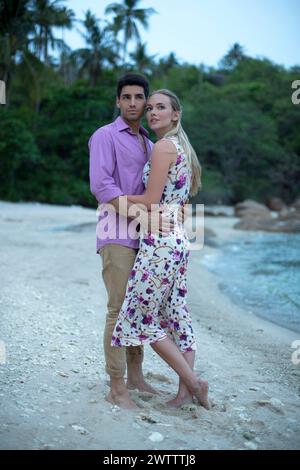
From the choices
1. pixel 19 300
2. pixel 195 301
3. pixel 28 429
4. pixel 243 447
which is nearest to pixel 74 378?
pixel 28 429

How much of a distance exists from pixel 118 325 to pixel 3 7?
71.3 ft

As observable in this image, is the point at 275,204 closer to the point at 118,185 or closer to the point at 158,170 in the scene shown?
the point at 118,185

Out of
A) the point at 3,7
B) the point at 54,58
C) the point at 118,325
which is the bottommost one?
the point at 118,325

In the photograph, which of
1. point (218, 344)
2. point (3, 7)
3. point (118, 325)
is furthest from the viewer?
point (3, 7)

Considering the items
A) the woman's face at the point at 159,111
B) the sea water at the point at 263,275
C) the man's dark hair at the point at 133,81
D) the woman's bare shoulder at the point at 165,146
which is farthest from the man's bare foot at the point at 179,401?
the sea water at the point at 263,275

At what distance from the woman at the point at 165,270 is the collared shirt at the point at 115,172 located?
0.10 m

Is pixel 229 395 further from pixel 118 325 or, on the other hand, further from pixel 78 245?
pixel 78 245

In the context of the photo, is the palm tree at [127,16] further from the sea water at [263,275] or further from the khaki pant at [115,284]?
the khaki pant at [115,284]

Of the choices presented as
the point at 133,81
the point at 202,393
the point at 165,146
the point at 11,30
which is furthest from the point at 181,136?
the point at 11,30

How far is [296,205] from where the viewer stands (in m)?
31.1

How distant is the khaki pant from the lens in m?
3.18

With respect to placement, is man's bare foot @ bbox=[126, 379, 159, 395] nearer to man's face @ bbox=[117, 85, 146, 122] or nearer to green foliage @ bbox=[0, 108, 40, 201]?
man's face @ bbox=[117, 85, 146, 122]

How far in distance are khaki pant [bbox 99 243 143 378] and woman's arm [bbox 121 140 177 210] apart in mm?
336

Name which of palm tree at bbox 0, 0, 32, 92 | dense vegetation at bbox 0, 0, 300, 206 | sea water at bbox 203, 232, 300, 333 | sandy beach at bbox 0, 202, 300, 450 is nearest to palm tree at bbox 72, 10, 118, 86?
dense vegetation at bbox 0, 0, 300, 206
